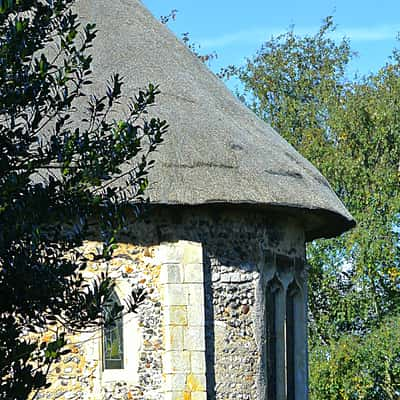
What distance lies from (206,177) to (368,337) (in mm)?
9255

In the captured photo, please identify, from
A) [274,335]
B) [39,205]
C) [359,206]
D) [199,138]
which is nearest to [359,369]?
[359,206]

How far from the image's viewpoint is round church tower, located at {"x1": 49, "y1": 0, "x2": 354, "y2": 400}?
10016mm

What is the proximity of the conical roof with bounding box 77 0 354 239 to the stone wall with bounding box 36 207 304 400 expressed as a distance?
1.29 ft

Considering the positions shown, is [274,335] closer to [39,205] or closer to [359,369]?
[39,205]

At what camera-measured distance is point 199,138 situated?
34.6 feet

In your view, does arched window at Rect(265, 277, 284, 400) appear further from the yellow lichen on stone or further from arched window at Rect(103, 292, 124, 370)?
arched window at Rect(103, 292, 124, 370)

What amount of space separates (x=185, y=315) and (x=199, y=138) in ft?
5.64

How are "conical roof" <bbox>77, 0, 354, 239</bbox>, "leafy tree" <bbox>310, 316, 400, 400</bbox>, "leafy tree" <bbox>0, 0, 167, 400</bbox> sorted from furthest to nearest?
"leafy tree" <bbox>310, 316, 400, 400</bbox>, "conical roof" <bbox>77, 0, 354, 239</bbox>, "leafy tree" <bbox>0, 0, 167, 400</bbox>

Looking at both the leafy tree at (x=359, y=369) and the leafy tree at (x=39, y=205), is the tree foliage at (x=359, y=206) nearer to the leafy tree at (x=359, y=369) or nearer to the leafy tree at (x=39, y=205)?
the leafy tree at (x=359, y=369)

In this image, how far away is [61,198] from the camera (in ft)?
18.0

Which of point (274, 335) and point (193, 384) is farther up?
point (274, 335)

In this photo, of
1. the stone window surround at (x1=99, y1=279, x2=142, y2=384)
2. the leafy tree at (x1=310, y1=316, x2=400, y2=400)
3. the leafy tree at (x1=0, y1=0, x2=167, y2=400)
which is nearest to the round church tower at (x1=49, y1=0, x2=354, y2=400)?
the stone window surround at (x1=99, y1=279, x2=142, y2=384)

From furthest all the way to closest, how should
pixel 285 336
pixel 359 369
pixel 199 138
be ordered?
pixel 359 369 < pixel 285 336 < pixel 199 138

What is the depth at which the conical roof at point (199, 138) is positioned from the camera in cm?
1006
